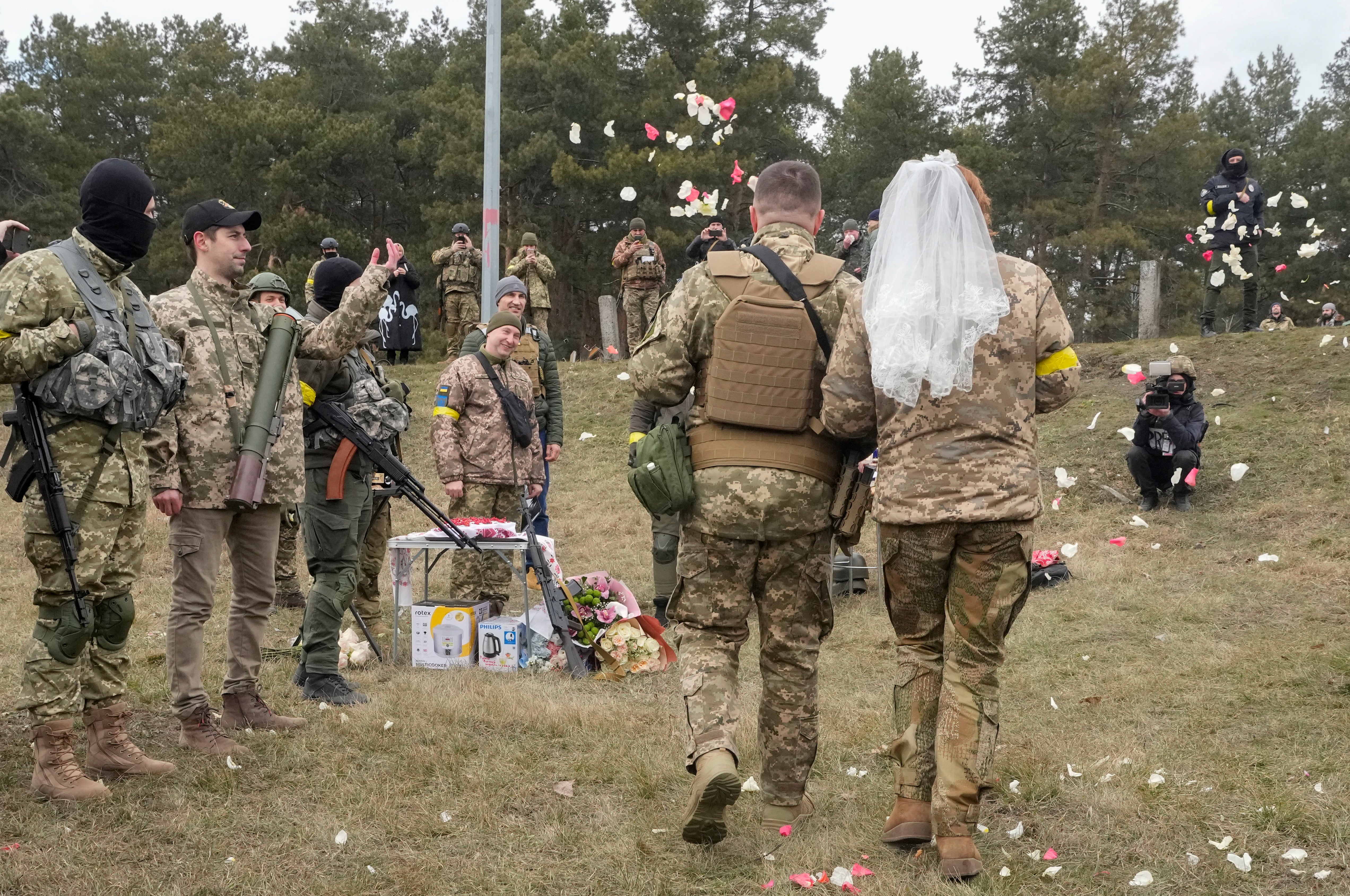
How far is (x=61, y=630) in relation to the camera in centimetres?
414

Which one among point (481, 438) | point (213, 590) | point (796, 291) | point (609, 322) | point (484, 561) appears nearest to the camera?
point (796, 291)

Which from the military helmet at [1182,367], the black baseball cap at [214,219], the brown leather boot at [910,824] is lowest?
the brown leather boot at [910,824]

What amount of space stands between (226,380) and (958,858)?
3.47 m

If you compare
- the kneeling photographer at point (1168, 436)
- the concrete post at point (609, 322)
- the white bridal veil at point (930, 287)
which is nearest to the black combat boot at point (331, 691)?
the white bridal veil at point (930, 287)

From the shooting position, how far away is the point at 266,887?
359cm

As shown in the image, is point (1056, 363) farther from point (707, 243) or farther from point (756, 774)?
point (707, 243)

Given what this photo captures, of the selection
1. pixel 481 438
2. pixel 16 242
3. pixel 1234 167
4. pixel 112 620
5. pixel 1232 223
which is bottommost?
pixel 112 620

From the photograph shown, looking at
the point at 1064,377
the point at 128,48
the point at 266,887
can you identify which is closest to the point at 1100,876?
the point at 1064,377

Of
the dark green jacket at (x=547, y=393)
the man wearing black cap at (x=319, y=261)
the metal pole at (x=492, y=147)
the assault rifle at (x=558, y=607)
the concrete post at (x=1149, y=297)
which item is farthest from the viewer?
the concrete post at (x=1149, y=297)

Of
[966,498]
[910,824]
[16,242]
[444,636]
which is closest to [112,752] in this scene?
[16,242]

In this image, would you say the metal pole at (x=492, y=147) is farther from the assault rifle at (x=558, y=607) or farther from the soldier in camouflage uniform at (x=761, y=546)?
the soldier in camouflage uniform at (x=761, y=546)

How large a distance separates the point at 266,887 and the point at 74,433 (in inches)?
69.9

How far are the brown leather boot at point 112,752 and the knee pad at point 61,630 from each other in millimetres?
440

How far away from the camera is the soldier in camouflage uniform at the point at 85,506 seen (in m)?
4.07
